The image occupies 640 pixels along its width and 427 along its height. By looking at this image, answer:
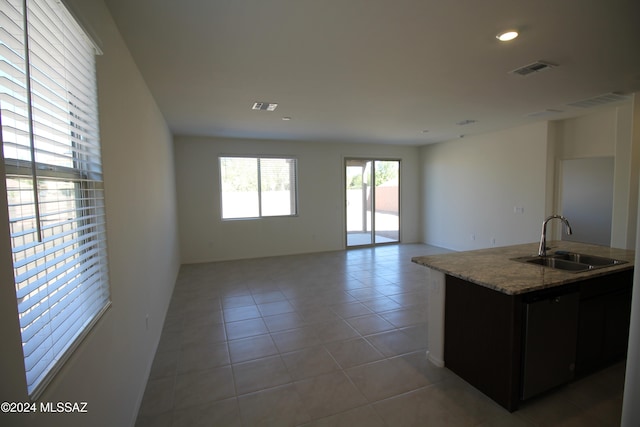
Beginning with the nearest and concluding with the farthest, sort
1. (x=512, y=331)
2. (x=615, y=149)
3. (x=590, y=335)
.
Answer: (x=512, y=331) < (x=590, y=335) < (x=615, y=149)

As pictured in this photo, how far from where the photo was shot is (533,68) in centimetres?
288

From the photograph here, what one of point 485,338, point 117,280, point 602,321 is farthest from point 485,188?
point 117,280

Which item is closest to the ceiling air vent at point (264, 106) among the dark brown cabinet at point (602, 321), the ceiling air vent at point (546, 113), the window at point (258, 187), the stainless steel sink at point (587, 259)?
the window at point (258, 187)

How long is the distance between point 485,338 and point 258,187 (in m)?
5.56

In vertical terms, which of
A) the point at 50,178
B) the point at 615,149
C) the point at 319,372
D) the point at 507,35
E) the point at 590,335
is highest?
the point at 507,35

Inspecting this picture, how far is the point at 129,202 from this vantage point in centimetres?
220

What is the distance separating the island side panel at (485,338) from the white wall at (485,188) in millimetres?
4055

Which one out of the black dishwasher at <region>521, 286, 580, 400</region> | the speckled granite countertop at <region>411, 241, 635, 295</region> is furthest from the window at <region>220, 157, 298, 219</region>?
the black dishwasher at <region>521, 286, 580, 400</region>

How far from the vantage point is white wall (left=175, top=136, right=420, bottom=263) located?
20.8ft

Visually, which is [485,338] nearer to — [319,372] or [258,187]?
[319,372]

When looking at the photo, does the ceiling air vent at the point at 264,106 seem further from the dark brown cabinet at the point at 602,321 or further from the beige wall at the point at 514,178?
the beige wall at the point at 514,178

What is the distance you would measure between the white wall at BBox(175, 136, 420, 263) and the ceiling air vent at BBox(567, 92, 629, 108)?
4.16 m

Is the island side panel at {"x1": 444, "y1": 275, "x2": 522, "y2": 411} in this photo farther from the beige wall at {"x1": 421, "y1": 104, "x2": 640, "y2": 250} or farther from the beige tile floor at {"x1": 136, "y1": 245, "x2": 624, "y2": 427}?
the beige wall at {"x1": 421, "y1": 104, "x2": 640, "y2": 250}

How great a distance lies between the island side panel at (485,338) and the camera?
6.58 feet
